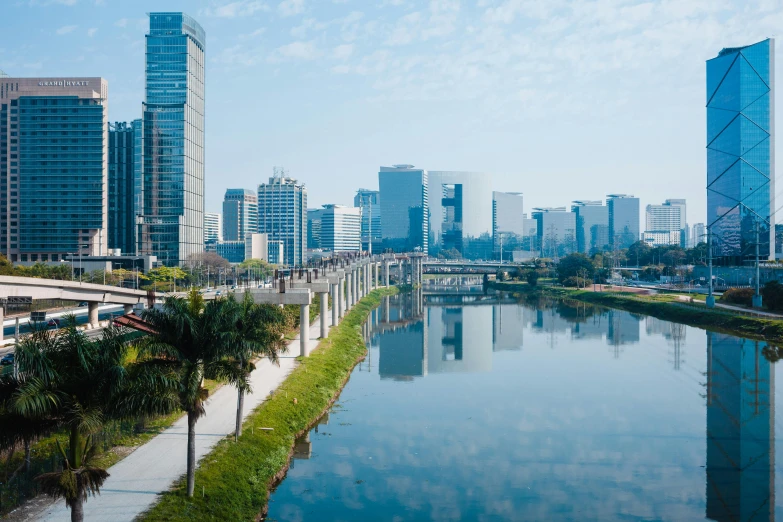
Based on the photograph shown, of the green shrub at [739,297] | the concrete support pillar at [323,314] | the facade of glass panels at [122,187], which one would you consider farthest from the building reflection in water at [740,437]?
the facade of glass panels at [122,187]

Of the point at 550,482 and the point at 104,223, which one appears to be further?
the point at 104,223

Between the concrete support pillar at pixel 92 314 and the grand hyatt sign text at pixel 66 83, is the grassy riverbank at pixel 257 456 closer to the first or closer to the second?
the concrete support pillar at pixel 92 314

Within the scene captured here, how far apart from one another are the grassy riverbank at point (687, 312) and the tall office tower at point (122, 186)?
87.3 meters

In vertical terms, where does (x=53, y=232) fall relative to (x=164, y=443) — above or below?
above

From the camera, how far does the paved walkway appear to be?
52.2 ft

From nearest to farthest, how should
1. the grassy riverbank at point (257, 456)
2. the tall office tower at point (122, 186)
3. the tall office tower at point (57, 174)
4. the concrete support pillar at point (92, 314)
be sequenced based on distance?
the grassy riverbank at point (257, 456), the concrete support pillar at point (92, 314), the tall office tower at point (57, 174), the tall office tower at point (122, 186)

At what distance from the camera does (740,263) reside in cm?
12050

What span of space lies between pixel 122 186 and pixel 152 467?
462ft

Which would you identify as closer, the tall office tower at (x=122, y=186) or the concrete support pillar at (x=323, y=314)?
the concrete support pillar at (x=323, y=314)

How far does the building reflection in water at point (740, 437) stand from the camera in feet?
68.4

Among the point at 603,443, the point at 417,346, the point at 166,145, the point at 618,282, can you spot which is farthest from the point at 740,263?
the point at 603,443

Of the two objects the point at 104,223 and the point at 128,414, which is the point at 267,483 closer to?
the point at 128,414

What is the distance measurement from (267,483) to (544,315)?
64801 millimetres

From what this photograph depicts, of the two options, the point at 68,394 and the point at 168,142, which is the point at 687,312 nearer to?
the point at 68,394
